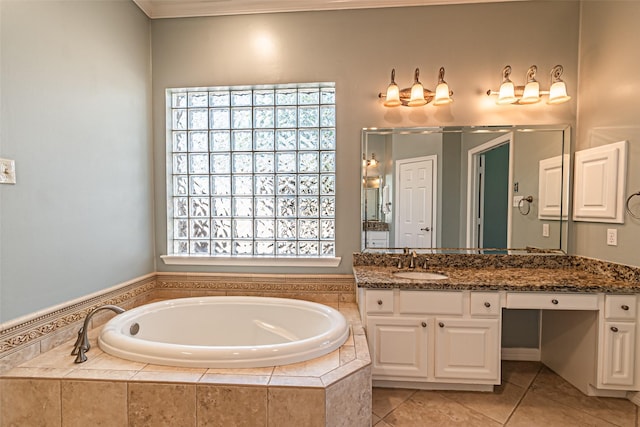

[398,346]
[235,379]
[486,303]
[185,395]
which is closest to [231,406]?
[235,379]

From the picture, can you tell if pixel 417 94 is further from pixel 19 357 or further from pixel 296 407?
pixel 19 357

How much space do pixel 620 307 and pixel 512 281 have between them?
602 mm

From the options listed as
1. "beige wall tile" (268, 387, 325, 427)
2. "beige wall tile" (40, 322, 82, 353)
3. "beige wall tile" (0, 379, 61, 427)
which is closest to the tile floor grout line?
"beige wall tile" (268, 387, 325, 427)

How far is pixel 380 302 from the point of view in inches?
72.6

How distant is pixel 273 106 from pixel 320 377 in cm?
203

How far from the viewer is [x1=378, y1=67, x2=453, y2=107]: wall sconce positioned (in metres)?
2.10

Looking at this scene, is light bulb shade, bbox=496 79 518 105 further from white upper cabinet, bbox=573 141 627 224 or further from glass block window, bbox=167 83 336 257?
glass block window, bbox=167 83 336 257

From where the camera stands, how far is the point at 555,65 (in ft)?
7.17

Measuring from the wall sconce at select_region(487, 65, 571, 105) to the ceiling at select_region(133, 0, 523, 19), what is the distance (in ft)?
2.15

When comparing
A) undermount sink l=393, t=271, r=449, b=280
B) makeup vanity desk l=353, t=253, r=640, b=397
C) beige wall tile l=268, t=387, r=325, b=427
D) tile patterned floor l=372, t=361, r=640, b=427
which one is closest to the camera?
beige wall tile l=268, t=387, r=325, b=427

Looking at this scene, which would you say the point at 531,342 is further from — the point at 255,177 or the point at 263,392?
the point at 255,177

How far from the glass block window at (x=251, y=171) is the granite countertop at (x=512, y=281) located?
624mm

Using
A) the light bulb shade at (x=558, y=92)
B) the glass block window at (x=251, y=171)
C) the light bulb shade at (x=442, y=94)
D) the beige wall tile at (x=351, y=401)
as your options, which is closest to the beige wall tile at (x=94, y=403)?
the beige wall tile at (x=351, y=401)

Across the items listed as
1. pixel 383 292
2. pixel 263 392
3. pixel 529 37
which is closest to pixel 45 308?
pixel 263 392
